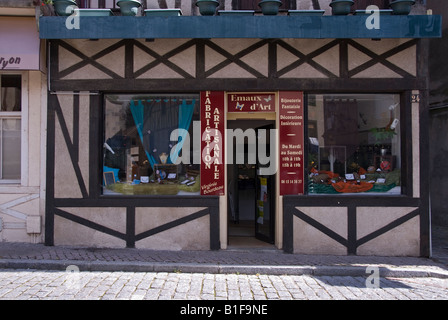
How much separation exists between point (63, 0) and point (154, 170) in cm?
357

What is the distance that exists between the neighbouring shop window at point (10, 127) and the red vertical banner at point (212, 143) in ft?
12.3

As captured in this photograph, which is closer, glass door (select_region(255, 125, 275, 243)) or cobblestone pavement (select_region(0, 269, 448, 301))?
cobblestone pavement (select_region(0, 269, 448, 301))

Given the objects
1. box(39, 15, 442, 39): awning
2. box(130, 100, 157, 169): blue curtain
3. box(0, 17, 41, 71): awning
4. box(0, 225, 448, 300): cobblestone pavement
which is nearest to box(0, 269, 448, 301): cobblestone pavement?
box(0, 225, 448, 300): cobblestone pavement

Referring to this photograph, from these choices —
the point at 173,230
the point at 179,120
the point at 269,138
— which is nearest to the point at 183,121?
the point at 179,120

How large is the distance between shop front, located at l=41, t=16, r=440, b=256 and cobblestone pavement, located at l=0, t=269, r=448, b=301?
1362 mm

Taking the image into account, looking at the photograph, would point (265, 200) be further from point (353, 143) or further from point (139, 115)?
point (139, 115)

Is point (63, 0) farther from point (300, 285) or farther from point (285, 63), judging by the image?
point (300, 285)

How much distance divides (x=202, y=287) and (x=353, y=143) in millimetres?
4176

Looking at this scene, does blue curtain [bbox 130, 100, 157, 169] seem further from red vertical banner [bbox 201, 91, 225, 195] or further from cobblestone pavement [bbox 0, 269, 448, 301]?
cobblestone pavement [bbox 0, 269, 448, 301]

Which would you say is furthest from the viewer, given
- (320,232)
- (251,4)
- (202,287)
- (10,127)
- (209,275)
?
(10,127)

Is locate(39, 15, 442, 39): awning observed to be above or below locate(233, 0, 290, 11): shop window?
below

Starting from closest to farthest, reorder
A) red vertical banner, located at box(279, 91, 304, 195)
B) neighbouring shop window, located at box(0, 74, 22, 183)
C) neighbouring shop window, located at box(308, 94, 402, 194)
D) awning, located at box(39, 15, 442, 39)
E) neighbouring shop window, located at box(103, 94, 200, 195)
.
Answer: awning, located at box(39, 15, 442, 39)
red vertical banner, located at box(279, 91, 304, 195)
neighbouring shop window, located at box(308, 94, 402, 194)
neighbouring shop window, located at box(103, 94, 200, 195)
neighbouring shop window, located at box(0, 74, 22, 183)

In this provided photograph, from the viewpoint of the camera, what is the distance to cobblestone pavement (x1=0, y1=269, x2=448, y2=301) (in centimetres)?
470

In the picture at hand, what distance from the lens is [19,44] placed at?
708 cm
